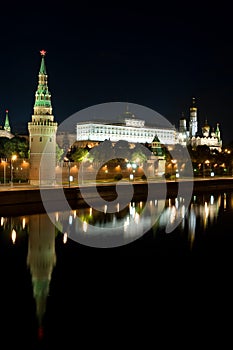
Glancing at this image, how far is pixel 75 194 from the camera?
2753cm

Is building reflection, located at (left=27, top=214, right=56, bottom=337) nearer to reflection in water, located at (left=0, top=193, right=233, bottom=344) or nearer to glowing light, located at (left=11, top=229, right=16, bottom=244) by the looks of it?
reflection in water, located at (left=0, top=193, right=233, bottom=344)

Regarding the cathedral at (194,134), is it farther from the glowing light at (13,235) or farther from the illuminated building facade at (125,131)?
the glowing light at (13,235)

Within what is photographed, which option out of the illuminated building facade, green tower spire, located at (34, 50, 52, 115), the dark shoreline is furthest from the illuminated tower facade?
the illuminated building facade

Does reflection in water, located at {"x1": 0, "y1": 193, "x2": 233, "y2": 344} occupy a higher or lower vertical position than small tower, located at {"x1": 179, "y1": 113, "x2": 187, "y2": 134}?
lower

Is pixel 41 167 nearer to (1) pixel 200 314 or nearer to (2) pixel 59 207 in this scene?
(2) pixel 59 207

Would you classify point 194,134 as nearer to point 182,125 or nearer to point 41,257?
point 182,125

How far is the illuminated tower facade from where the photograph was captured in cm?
3916

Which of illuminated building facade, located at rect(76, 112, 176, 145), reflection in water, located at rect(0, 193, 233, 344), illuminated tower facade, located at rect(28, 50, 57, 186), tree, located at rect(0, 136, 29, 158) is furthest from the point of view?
illuminated building facade, located at rect(76, 112, 176, 145)

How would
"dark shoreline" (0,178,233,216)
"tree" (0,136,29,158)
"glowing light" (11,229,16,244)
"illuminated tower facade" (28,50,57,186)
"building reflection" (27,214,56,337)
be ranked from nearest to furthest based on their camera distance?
1. "building reflection" (27,214,56,337)
2. "glowing light" (11,229,16,244)
3. "dark shoreline" (0,178,233,216)
4. "illuminated tower facade" (28,50,57,186)
5. "tree" (0,136,29,158)

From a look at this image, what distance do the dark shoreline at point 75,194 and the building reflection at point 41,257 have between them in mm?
2325

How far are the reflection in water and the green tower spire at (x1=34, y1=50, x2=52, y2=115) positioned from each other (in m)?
14.2

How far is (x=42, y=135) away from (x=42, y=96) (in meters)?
3.23

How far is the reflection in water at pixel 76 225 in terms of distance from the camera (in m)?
11.7

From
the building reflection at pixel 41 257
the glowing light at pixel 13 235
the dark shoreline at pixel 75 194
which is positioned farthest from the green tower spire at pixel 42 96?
the glowing light at pixel 13 235
